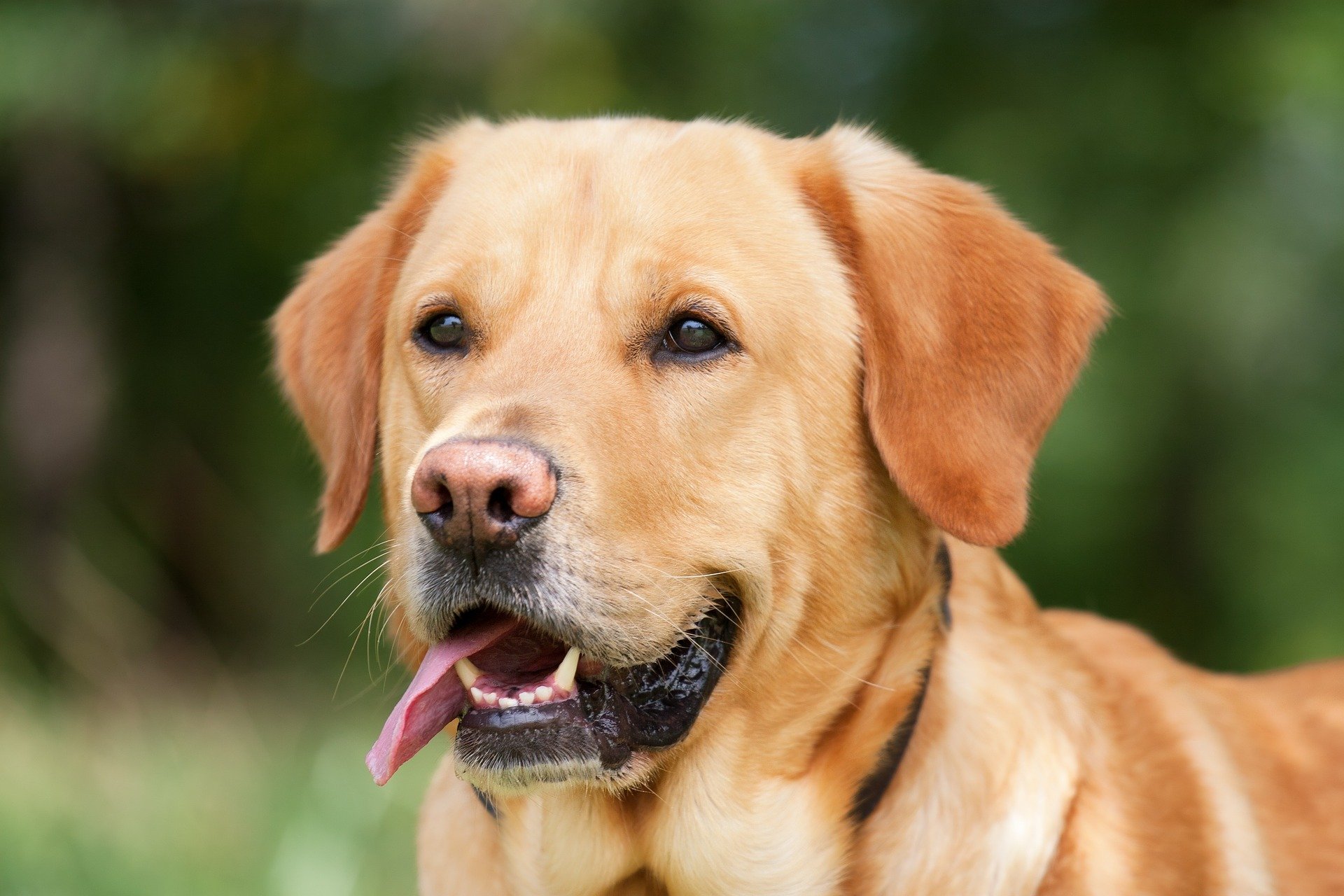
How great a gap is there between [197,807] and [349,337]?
6.92ft

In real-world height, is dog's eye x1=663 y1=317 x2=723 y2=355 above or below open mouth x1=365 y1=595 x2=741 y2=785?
above

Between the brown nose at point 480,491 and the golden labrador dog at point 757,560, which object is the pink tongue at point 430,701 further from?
the brown nose at point 480,491

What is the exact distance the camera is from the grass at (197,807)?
3.80 metres

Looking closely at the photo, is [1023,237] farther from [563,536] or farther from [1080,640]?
[563,536]

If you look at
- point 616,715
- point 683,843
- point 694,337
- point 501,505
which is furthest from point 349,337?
point 683,843

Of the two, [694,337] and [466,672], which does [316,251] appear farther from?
[466,672]

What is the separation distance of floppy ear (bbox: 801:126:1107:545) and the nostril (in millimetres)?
767

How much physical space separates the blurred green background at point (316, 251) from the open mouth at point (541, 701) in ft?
6.03

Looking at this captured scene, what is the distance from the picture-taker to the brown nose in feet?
6.57

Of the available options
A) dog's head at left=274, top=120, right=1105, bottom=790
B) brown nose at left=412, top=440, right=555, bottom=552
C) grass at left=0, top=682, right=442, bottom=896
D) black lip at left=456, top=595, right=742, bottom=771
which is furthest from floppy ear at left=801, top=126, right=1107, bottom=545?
grass at left=0, top=682, right=442, bottom=896

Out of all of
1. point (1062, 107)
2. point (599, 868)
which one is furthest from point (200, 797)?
point (1062, 107)

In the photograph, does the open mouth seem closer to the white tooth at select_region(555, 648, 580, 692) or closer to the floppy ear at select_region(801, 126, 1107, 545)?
the white tooth at select_region(555, 648, 580, 692)

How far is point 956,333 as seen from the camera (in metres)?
2.48

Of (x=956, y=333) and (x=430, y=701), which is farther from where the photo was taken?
(x=956, y=333)
